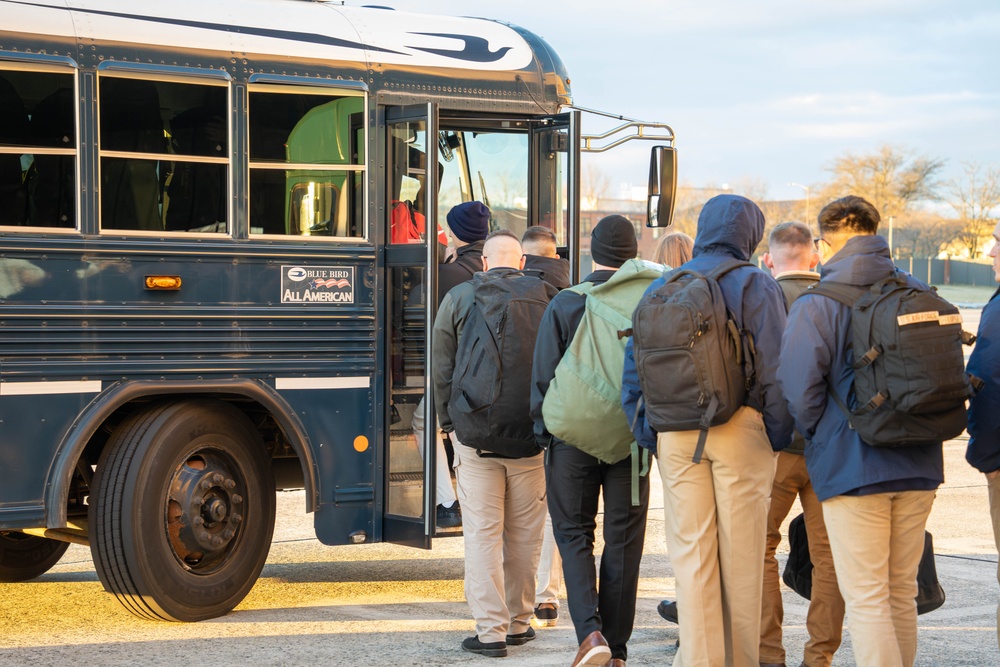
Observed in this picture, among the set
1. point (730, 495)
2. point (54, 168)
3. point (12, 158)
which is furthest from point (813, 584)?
point (12, 158)

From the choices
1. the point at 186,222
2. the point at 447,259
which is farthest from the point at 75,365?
the point at 447,259

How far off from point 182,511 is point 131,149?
1727mm

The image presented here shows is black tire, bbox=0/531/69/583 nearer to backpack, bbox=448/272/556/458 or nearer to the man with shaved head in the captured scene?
the man with shaved head

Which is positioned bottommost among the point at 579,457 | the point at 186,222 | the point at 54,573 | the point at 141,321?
the point at 54,573

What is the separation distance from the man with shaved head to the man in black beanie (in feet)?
1.07

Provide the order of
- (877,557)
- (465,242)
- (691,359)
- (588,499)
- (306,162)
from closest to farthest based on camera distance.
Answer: (877,557), (691,359), (588,499), (306,162), (465,242)

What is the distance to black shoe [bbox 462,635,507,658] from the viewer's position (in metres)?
5.41

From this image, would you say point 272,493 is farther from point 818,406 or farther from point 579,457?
point 818,406

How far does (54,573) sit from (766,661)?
4.31 metres

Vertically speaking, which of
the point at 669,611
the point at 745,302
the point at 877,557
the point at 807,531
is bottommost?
the point at 669,611

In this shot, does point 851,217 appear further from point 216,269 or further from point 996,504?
point 216,269

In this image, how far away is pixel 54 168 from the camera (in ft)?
18.5

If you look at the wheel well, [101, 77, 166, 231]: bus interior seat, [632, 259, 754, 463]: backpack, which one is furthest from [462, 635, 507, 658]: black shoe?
[101, 77, 166, 231]: bus interior seat

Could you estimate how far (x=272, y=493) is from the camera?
6.40 metres
